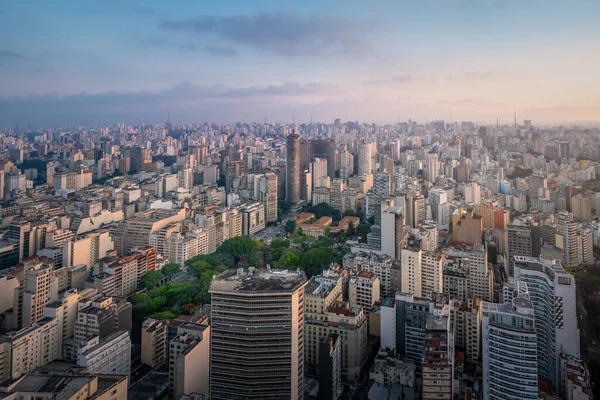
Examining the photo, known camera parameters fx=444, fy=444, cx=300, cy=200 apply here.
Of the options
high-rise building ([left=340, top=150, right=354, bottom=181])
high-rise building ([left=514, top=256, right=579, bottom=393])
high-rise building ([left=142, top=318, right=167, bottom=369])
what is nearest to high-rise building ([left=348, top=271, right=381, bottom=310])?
high-rise building ([left=514, top=256, right=579, bottom=393])

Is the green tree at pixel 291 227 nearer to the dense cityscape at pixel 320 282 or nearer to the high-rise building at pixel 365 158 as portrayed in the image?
the dense cityscape at pixel 320 282

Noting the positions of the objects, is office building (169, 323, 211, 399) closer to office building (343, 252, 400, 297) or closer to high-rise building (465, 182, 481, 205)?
office building (343, 252, 400, 297)

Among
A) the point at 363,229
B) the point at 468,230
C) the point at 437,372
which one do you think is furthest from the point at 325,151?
the point at 437,372

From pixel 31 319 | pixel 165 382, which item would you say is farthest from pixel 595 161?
pixel 31 319

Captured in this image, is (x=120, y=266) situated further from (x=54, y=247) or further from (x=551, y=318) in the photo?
(x=551, y=318)

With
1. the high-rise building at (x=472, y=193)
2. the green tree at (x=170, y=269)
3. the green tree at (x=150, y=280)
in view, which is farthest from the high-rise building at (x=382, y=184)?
the green tree at (x=150, y=280)

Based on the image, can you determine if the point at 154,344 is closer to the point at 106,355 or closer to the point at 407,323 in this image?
the point at 106,355
